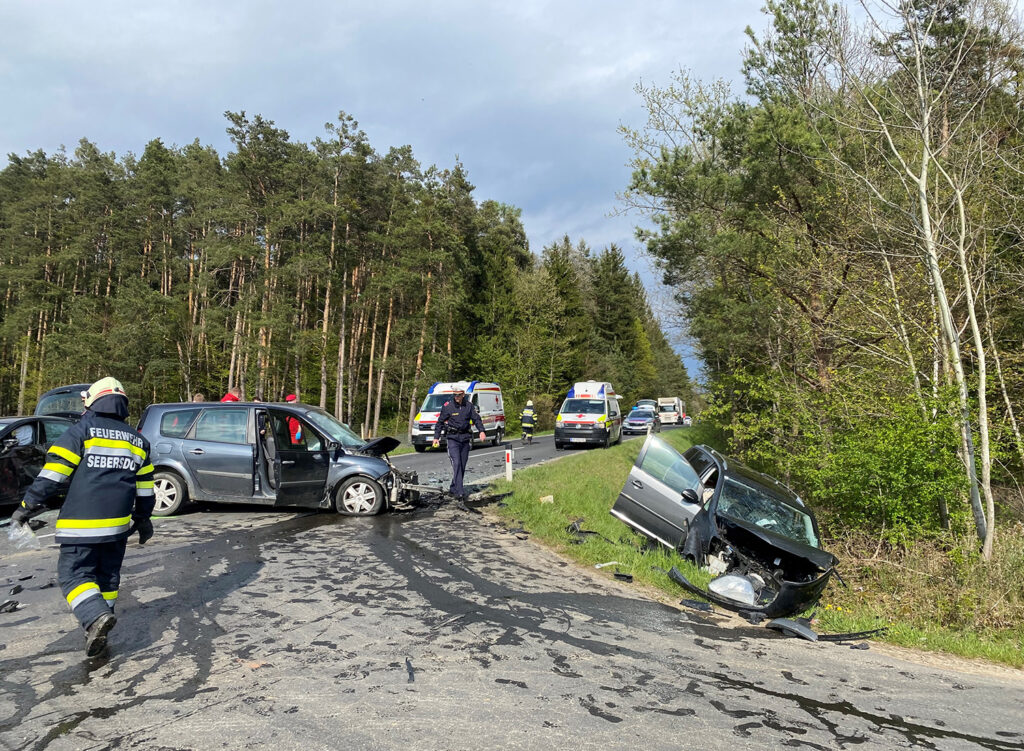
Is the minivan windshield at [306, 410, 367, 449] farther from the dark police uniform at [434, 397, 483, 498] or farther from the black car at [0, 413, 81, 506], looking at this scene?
the black car at [0, 413, 81, 506]

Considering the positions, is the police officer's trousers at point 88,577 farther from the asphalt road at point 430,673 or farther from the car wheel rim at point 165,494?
the car wheel rim at point 165,494

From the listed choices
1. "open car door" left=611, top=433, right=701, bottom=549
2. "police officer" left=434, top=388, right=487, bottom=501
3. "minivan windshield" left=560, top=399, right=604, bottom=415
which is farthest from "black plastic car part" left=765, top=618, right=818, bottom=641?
"minivan windshield" left=560, top=399, right=604, bottom=415

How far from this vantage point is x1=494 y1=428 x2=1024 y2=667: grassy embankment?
630 cm

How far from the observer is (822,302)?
51.1 feet

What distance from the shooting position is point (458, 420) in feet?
33.6

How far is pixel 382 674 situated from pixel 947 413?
371 inches

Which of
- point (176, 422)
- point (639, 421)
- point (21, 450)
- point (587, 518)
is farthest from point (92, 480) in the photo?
point (639, 421)

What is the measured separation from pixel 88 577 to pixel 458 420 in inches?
252

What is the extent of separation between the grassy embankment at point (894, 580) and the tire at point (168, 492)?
486 cm

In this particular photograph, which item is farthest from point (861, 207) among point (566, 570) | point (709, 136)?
point (566, 570)

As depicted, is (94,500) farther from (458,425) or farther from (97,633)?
(458,425)

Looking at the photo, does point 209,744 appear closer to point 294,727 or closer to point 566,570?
point 294,727

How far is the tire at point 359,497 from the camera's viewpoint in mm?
9156

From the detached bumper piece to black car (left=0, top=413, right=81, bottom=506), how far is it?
867 centimetres
